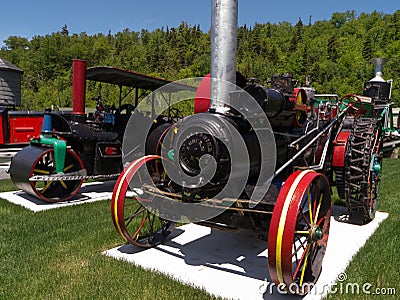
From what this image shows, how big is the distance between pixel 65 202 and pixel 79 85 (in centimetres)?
243

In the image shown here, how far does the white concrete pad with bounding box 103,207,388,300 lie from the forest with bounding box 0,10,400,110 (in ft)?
118

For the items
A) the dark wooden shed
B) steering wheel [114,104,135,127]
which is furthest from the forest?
steering wheel [114,104,135,127]

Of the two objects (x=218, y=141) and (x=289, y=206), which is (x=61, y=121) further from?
(x=289, y=206)

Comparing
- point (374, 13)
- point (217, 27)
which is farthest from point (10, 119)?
point (374, 13)

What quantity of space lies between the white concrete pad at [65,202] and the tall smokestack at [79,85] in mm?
1571

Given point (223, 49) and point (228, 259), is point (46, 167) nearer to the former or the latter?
point (228, 259)

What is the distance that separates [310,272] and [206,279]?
902 mm

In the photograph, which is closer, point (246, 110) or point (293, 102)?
point (246, 110)

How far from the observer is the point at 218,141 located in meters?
2.94

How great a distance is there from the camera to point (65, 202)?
246 inches

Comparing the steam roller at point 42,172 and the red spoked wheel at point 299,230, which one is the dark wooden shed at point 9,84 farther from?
the red spoked wheel at point 299,230

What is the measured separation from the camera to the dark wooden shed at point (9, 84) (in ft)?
68.3

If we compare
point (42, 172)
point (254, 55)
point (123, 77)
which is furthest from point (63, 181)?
point (254, 55)

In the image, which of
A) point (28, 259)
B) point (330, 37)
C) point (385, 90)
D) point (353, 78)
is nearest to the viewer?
point (28, 259)
